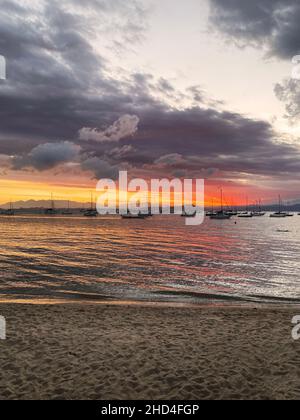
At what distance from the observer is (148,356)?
9555 millimetres

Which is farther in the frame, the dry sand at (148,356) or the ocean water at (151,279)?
the ocean water at (151,279)

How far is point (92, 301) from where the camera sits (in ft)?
60.8

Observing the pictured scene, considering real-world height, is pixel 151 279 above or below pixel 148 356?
below

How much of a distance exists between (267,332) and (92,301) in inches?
402

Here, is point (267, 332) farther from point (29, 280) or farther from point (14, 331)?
point (29, 280)

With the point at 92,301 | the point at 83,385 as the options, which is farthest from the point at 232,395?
the point at 92,301

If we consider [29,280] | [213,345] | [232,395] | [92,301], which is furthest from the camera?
[29,280]

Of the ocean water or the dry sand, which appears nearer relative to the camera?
the dry sand

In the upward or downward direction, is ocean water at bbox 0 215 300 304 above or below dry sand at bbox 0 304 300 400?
below

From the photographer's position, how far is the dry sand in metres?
7.69

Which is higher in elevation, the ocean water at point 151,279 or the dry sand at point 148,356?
the dry sand at point 148,356

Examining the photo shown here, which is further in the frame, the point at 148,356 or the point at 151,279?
the point at 151,279

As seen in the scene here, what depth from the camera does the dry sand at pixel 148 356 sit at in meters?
7.69
